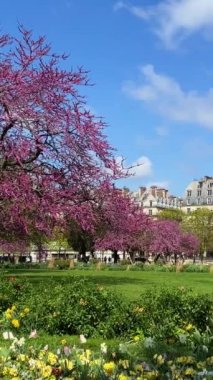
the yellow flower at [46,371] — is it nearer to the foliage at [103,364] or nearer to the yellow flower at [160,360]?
the foliage at [103,364]

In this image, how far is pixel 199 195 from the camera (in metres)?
162

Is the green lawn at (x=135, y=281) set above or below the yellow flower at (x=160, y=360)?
below

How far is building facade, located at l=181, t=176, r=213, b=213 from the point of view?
15844cm

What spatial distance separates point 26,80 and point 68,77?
141cm

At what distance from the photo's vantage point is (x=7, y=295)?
10992mm

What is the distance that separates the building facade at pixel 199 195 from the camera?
520 ft

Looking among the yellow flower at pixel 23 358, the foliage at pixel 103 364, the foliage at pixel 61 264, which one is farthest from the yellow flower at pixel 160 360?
the foliage at pixel 61 264

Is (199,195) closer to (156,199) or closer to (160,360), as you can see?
(156,199)

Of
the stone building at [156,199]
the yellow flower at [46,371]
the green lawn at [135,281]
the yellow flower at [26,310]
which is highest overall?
the stone building at [156,199]

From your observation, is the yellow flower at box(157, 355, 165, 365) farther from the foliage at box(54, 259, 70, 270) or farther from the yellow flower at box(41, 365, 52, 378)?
the foliage at box(54, 259, 70, 270)

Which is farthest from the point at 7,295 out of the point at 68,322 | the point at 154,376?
the point at 154,376

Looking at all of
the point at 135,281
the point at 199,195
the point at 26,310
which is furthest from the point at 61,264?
the point at 199,195

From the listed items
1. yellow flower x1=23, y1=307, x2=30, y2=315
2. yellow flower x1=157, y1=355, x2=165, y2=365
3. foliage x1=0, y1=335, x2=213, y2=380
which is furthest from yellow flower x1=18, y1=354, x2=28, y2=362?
yellow flower x1=23, y1=307, x2=30, y2=315

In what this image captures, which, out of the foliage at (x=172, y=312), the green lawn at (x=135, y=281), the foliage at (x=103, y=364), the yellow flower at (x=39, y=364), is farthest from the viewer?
the green lawn at (x=135, y=281)
